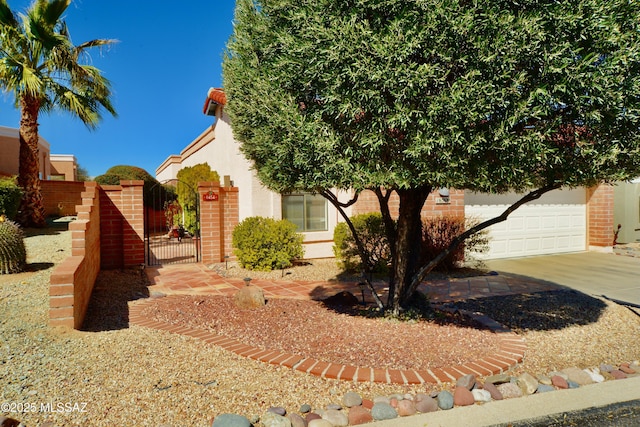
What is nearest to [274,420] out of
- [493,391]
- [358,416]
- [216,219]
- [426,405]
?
[358,416]

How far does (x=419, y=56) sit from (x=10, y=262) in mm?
7344

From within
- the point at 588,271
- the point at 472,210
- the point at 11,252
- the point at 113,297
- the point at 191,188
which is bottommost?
the point at 588,271

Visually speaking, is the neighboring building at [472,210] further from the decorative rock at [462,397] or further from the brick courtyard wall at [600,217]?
the decorative rock at [462,397]

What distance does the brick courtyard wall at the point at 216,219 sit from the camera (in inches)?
372

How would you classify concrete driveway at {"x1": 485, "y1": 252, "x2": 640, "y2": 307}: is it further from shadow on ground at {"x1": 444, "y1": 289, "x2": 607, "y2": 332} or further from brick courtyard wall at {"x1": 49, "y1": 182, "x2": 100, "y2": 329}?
brick courtyard wall at {"x1": 49, "y1": 182, "x2": 100, "y2": 329}

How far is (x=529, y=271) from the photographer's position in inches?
367

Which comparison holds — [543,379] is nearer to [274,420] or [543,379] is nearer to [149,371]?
[274,420]

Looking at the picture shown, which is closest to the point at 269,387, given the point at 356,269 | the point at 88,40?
the point at 356,269

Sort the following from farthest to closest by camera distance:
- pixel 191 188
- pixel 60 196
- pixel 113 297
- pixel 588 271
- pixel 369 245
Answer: pixel 60 196
pixel 191 188
pixel 588 271
pixel 369 245
pixel 113 297

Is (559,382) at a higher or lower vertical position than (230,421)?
lower

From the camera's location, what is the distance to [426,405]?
303 cm

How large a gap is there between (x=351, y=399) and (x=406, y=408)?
45cm

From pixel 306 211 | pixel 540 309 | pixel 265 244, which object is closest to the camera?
pixel 540 309

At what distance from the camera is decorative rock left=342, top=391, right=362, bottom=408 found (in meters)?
3.02
